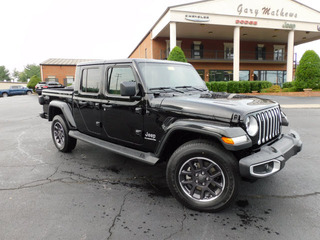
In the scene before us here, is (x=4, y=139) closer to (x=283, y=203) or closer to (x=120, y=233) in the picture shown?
(x=120, y=233)

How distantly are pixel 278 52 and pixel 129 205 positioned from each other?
3641cm

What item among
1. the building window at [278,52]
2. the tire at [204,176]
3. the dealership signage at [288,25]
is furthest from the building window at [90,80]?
the building window at [278,52]

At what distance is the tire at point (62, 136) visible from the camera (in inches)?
204

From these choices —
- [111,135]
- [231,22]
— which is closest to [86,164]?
[111,135]

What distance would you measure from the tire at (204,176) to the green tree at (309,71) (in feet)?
66.6

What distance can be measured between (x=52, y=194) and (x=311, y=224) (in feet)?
Answer: 10.8

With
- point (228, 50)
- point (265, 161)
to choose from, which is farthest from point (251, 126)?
point (228, 50)

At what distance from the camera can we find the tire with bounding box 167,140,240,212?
2768 millimetres

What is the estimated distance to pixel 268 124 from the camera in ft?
10.5

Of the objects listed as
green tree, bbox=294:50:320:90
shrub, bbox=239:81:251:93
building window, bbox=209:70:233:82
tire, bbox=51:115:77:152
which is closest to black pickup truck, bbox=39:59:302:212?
tire, bbox=51:115:77:152

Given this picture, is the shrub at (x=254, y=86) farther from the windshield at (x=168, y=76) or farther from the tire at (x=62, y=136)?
the tire at (x=62, y=136)

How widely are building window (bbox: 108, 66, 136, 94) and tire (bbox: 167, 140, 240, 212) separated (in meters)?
1.46

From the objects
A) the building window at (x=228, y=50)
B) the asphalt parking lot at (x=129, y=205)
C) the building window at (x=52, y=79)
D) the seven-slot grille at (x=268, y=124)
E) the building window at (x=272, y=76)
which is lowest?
the asphalt parking lot at (x=129, y=205)

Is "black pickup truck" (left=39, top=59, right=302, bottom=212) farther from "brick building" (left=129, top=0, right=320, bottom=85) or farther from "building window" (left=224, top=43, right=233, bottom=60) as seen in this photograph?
"building window" (left=224, top=43, right=233, bottom=60)
